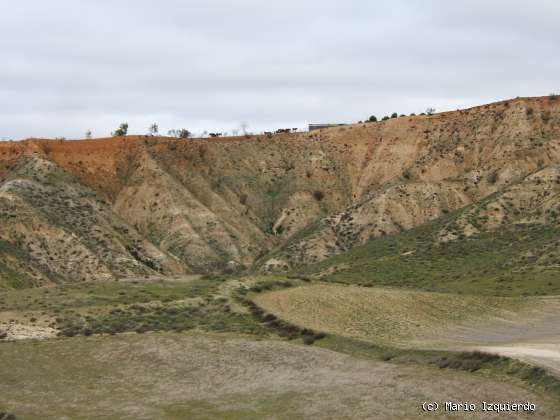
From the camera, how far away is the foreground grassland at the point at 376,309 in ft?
154

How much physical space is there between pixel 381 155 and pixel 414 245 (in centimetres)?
2648

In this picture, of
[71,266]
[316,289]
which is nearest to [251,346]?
[316,289]

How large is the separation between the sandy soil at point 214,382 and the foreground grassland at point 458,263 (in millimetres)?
30758

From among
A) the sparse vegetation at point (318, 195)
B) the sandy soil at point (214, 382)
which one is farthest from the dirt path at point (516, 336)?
the sparse vegetation at point (318, 195)

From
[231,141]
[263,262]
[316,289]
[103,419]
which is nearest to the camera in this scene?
[103,419]

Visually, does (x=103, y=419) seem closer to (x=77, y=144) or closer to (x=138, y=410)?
(x=138, y=410)

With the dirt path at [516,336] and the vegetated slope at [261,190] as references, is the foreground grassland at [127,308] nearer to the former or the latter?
Answer: the dirt path at [516,336]

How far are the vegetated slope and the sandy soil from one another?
40.4 meters

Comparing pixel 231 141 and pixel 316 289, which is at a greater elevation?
pixel 231 141

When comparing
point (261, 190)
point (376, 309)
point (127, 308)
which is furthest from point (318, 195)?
point (127, 308)

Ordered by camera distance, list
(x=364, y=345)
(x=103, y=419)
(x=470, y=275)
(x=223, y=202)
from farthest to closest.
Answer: (x=223, y=202), (x=470, y=275), (x=364, y=345), (x=103, y=419)

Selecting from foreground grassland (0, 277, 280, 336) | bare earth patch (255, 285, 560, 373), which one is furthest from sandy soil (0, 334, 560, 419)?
bare earth patch (255, 285, 560, 373)

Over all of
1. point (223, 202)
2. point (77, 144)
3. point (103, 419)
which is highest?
point (77, 144)

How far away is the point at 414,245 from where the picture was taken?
8862 cm
